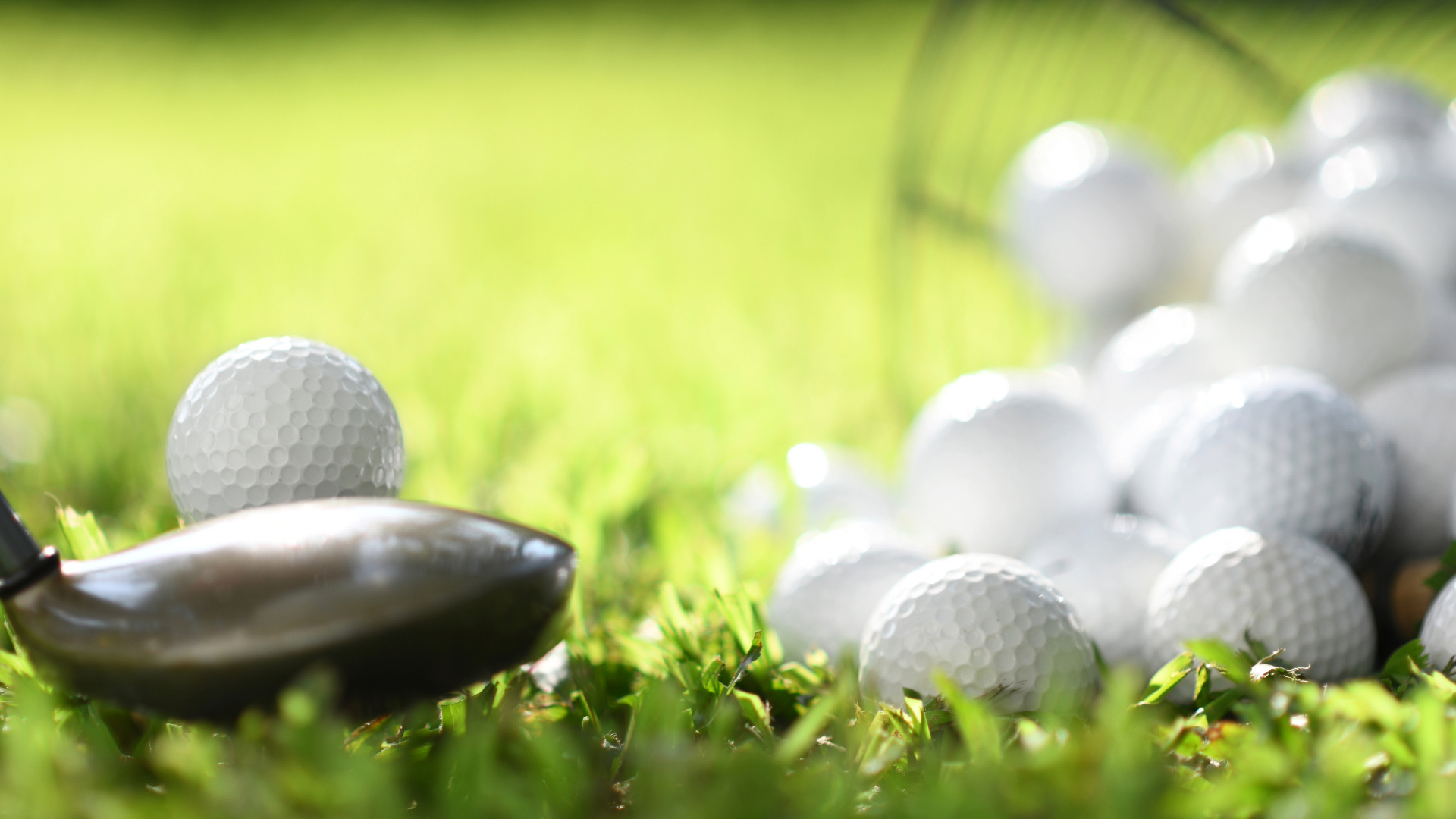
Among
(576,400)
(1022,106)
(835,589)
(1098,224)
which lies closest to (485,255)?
(576,400)

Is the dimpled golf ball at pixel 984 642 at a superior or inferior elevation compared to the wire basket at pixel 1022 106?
inferior

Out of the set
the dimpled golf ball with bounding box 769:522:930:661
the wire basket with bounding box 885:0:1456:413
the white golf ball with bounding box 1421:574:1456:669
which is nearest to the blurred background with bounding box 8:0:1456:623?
the wire basket with bounding box 885:0:1456:413

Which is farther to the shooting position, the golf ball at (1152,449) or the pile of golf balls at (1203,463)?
the golf ball at (1152,449)

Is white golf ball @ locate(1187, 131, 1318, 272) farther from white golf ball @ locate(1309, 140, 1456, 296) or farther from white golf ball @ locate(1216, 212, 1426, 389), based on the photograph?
white golf ball @ locate(1216, 212, 1426, 389)

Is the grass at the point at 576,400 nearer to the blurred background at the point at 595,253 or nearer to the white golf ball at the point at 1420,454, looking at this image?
the blurred background at the point at 595,253

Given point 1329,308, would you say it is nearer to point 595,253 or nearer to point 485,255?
point 595,253

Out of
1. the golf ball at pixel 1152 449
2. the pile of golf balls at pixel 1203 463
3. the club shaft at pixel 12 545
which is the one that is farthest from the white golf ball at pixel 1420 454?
the club shaft at pixel 12 545

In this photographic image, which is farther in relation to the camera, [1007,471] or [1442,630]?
[1007,471]
